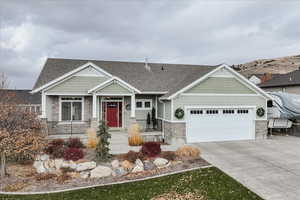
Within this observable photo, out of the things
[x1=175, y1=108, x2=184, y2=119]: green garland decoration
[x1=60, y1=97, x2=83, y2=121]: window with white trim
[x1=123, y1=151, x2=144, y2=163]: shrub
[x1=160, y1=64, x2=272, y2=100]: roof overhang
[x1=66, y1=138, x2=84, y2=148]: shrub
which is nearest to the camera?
[x1=123, y1=151, x2=144, y2=163]: shrub

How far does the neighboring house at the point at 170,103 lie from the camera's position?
549 inches

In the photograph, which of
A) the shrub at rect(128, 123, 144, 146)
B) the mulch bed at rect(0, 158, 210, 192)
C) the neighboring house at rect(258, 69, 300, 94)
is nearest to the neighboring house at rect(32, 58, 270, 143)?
the shrub at rect(128, 123, 144, 146)

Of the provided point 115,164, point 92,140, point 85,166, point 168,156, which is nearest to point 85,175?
point 85,166

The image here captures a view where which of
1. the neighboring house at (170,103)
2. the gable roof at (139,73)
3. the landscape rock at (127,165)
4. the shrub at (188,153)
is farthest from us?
the gable roof at (139,73)

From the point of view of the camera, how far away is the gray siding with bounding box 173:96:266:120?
13805 mm

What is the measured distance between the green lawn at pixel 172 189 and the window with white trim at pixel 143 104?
9.40 meters

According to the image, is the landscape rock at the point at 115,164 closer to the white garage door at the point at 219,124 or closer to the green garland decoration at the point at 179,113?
the green garland decoration at the point at 179,113

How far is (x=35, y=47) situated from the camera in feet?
76.5

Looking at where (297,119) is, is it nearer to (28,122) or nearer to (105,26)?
(105,26)

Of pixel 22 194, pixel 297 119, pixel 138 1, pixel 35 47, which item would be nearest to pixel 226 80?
pixel 138 1

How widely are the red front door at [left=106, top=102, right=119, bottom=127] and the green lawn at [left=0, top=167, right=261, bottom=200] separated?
9.18 m

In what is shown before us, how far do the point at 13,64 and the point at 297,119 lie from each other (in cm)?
3381

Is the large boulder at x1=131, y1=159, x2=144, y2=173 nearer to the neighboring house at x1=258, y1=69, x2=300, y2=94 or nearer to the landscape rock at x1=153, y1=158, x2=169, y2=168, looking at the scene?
the landscape rock at x1=153, y1=158, x2=169, y2=168

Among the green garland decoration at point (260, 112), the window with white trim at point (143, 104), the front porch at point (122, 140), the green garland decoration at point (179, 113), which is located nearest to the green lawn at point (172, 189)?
the front porch at point (122, 140)
